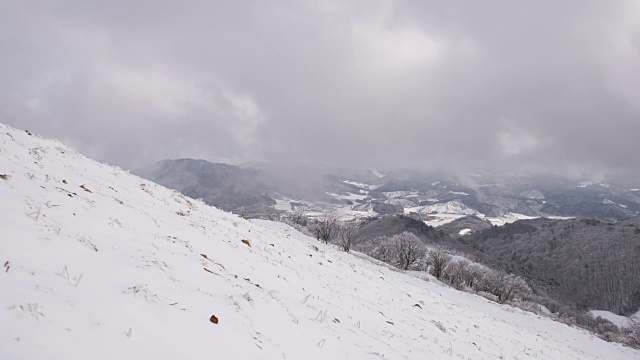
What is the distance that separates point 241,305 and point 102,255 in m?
2.90

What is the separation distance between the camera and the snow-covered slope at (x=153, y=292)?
427cm

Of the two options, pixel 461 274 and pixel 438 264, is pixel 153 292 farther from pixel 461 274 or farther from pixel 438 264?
pixel 461 274

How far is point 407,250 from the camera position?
8088 centimetres

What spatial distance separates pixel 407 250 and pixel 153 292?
80392 mm

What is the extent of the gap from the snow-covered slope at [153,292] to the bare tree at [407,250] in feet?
217

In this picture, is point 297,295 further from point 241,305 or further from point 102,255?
point 102,255

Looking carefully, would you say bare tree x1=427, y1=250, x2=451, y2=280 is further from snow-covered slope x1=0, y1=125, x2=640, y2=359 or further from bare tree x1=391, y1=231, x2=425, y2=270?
snow-covered slope x1=0, y1=125, x2=640, y2=359

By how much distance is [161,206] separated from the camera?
13375 millimetres

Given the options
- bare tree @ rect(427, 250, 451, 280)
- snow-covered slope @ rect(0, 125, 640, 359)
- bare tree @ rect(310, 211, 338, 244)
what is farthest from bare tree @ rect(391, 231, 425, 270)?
snow-covered slope @ rect(0, 125, 640, 359)

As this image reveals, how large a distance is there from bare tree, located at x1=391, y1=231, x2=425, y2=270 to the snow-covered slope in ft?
217

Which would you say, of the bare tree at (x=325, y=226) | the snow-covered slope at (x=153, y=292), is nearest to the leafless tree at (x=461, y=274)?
the bare tree at (x=325, y=226)

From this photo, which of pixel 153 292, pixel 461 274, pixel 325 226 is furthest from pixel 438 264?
pixel 153 292

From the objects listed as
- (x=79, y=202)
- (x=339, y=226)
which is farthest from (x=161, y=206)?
(x=339, y=226)

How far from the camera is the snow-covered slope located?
4270mm
